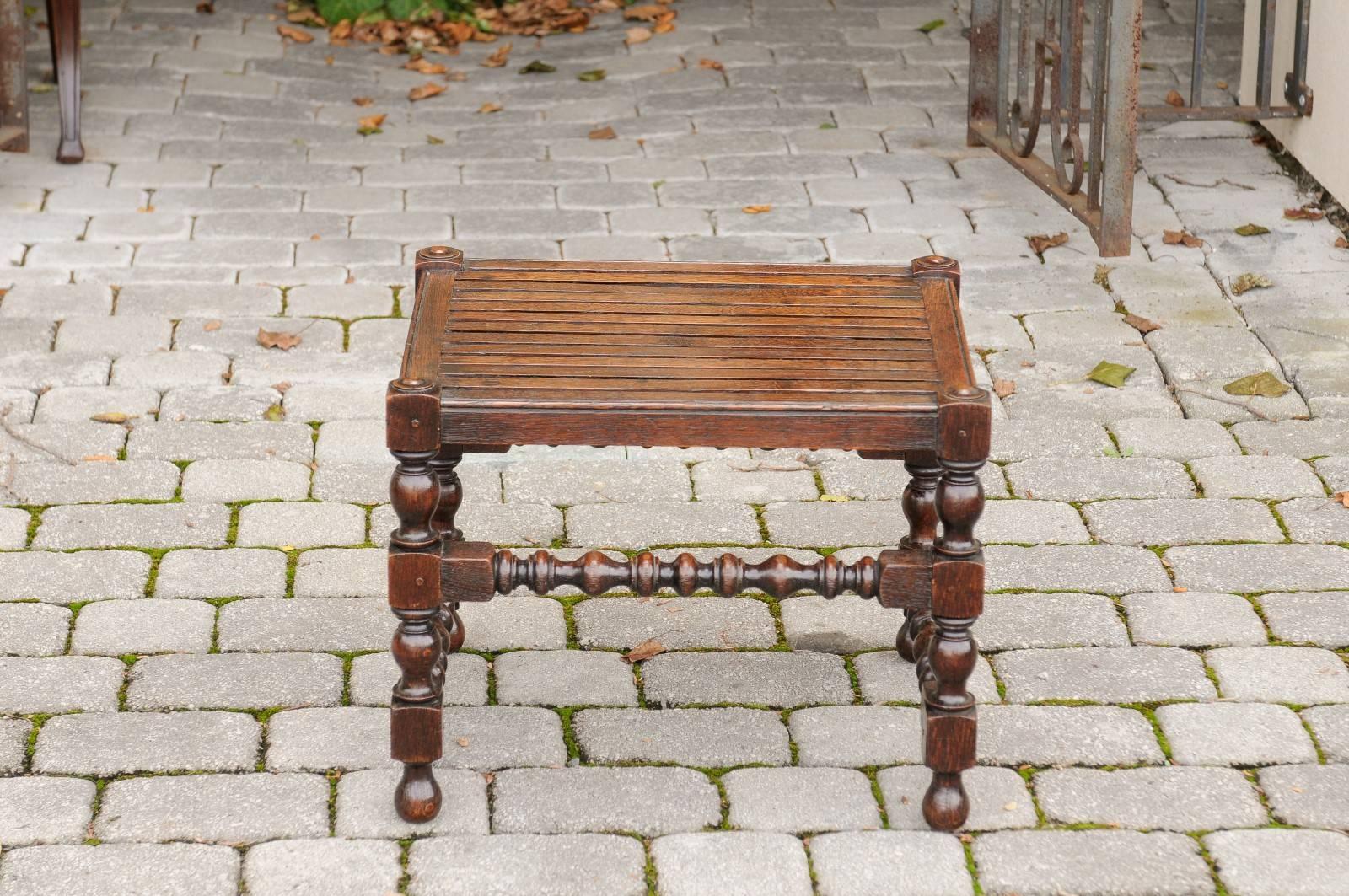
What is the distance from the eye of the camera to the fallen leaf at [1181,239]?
5.12 metres

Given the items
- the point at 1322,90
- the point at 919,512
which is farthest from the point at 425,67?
the point at 919,512

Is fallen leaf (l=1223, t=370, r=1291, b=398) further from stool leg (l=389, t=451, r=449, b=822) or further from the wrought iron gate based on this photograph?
stool leg (l=389, t=451, r=449, b=822)

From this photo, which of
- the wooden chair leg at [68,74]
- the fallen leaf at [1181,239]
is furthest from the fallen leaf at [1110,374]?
the wooden chair leg at [68,74]

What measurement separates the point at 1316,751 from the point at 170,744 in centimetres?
197

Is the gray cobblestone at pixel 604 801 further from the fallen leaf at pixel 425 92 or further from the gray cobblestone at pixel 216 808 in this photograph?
the fallen leaf at pixel 425 92

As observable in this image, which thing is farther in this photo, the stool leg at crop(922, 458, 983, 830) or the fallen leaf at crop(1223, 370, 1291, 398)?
the fallen leaf at crop(1223, 370, 1291, 398)

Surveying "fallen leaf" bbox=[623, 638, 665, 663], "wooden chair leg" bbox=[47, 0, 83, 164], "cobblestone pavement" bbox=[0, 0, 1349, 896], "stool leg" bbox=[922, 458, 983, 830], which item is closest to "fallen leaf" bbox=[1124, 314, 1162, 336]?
"cobblestone pavement" bbox=[0, 0, 1349, 896]

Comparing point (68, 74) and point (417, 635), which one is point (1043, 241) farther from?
point (68, 74)

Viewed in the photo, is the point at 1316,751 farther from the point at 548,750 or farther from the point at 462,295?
the point at 462,295

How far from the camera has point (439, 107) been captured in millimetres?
6562

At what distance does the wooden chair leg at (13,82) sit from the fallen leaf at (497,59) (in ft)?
6.69

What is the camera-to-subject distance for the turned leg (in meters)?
2.44

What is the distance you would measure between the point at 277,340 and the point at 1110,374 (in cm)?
219

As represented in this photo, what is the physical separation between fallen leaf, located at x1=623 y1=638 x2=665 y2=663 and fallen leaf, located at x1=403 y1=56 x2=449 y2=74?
14.6 feet
